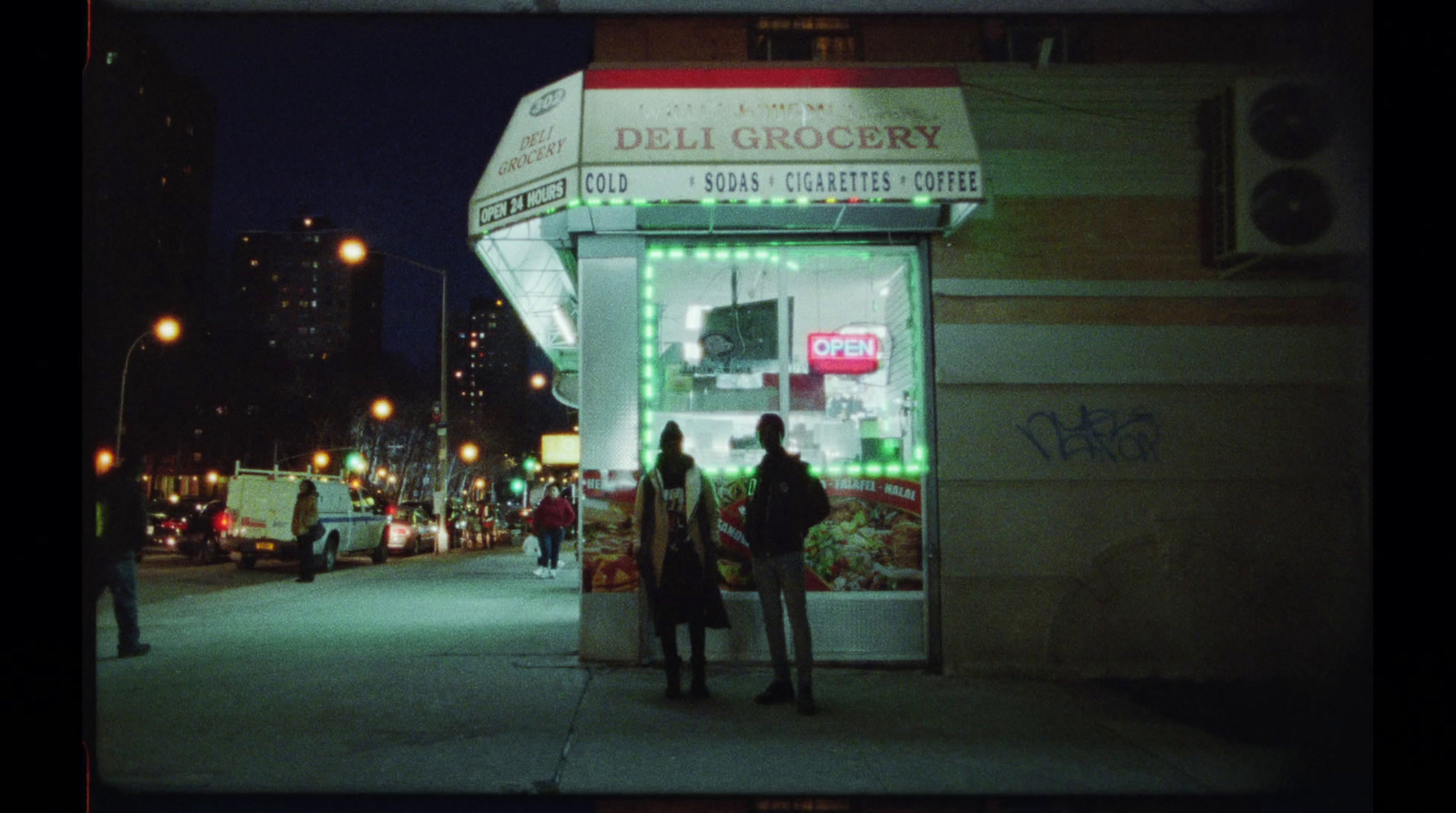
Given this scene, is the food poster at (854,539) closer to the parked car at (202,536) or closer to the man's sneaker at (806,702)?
the man's sneaker at (806,702)

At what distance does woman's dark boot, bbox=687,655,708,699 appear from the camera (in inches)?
274

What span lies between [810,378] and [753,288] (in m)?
0.96

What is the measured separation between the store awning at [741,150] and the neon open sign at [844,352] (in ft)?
3.76

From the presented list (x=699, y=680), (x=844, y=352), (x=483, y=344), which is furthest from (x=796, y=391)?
(x=483, y=344)

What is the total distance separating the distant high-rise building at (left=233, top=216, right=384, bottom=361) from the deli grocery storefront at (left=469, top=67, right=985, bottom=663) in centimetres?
10648

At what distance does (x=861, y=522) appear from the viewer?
8211mm

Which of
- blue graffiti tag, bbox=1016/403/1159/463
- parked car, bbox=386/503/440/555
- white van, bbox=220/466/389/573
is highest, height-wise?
blue graffiti tag, bbox=1016/403/1159/463

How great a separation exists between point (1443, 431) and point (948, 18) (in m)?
4.96

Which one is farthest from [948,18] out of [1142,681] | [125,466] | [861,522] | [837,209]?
[125,466]

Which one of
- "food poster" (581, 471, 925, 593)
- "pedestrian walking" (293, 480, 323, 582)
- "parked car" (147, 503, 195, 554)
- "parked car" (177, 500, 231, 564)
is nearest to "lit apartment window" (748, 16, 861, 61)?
"food poster" (581, 471, 925, 593)

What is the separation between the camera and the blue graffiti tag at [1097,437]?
8000 millimetres

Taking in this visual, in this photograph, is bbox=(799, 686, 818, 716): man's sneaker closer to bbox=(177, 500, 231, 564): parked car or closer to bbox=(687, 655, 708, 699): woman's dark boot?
bbox=(687, 655, 708, 699): woman's dark boot

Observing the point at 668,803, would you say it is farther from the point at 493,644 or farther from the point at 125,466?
the point at 125,466

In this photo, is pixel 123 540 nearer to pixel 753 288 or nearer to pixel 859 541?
pixel 753 288
